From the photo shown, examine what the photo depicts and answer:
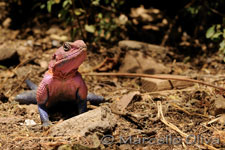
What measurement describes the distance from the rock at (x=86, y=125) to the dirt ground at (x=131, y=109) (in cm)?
6

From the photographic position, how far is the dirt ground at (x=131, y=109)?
10.1ft

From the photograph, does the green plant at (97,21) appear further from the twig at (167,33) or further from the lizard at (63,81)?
the lizard at (63,81)

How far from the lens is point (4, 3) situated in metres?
6.57

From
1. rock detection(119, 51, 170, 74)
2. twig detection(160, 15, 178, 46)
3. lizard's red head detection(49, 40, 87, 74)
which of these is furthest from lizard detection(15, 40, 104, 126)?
twig detection(160, 15, 178, 46)

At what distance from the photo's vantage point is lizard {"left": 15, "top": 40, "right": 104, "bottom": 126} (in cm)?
330

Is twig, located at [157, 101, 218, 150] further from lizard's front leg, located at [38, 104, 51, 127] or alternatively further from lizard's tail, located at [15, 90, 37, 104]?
lizard's tail, located at [15, 90, 37, 104]

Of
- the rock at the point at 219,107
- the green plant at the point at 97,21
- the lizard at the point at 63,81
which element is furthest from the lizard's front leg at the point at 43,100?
the green plant at the point at 97,21

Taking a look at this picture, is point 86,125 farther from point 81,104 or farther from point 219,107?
point 219,107

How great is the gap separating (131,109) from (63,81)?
90 cm

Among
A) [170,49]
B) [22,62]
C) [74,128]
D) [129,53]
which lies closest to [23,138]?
[74,128]

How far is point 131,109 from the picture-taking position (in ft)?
12.6

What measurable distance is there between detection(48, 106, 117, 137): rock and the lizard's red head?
1.77ft

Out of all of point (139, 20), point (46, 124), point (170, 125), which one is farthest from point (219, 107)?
point (139, 20)

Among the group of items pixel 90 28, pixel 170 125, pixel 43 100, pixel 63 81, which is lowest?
pixel 170 125
